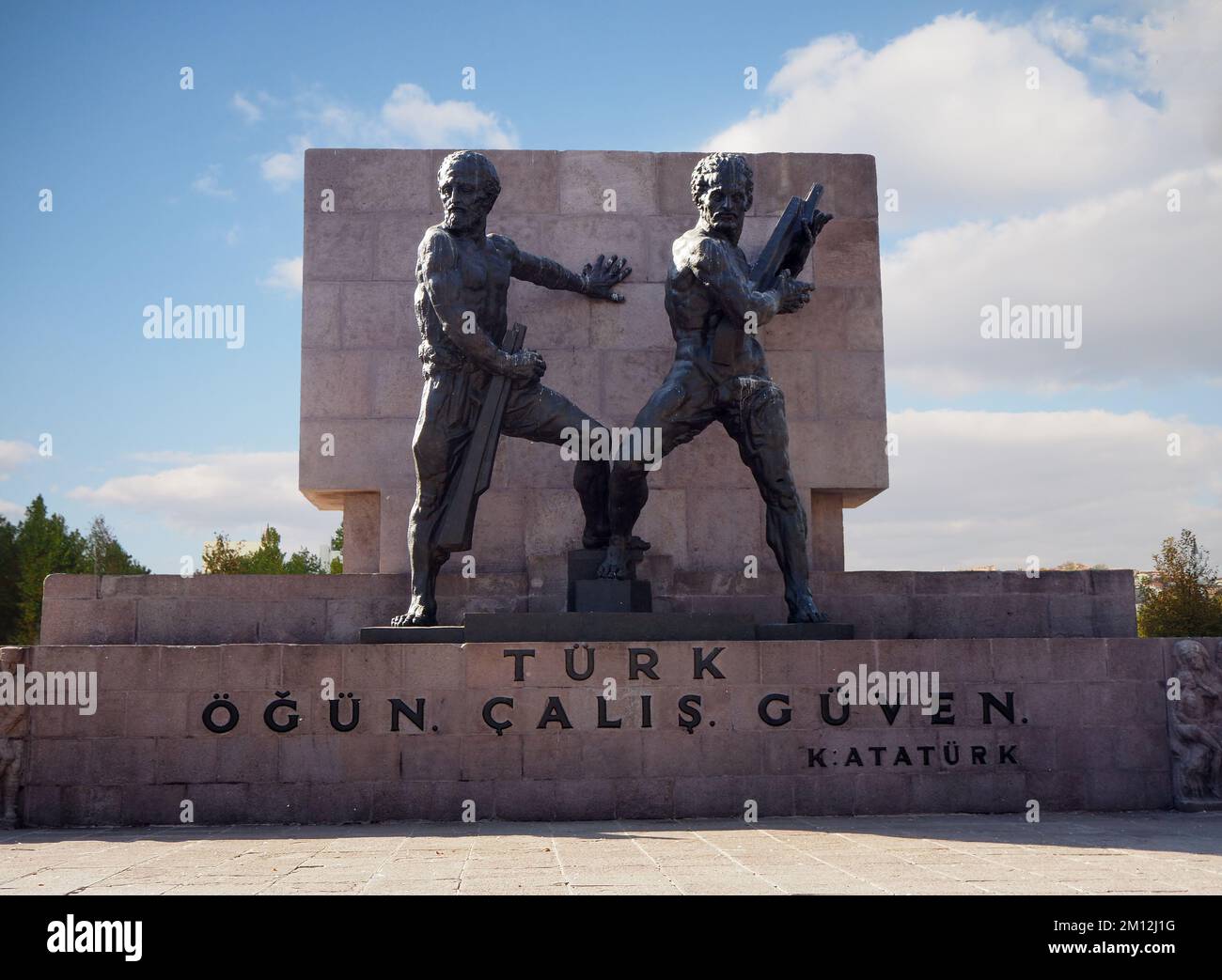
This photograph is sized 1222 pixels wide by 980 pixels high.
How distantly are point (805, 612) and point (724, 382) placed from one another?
7.80 ft

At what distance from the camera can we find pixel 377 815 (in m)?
9.59

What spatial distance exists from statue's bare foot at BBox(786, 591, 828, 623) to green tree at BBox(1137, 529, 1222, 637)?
3524 centimetres

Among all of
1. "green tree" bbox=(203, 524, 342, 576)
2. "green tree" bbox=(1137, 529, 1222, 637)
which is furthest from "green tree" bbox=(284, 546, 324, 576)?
"green tree" bbox=(1137, 529, 1222, 637)

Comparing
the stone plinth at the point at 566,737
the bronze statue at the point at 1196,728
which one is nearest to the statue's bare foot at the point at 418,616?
the stone plinth at the point at 566,737

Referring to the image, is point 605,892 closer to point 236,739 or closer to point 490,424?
point 236,739

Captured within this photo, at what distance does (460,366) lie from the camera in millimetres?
10688

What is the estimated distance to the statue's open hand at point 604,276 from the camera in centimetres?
1287

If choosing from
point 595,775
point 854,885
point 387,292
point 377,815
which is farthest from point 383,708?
point 387,292

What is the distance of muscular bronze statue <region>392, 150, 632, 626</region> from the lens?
417 inches

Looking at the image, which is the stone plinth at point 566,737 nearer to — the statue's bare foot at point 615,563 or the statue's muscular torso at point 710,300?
the statue's bare foot at point 615,563

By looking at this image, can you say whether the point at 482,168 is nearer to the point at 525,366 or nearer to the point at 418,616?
the point at 525,366

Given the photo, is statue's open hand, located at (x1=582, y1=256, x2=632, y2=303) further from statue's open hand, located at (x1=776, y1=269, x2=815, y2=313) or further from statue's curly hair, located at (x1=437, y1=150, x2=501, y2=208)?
statue's open hand, located at (x1=776, y1=269, x2=815, y2=313)

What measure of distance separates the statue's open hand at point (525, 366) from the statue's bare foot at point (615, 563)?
179cm

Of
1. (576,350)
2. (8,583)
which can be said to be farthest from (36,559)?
(576,350)
